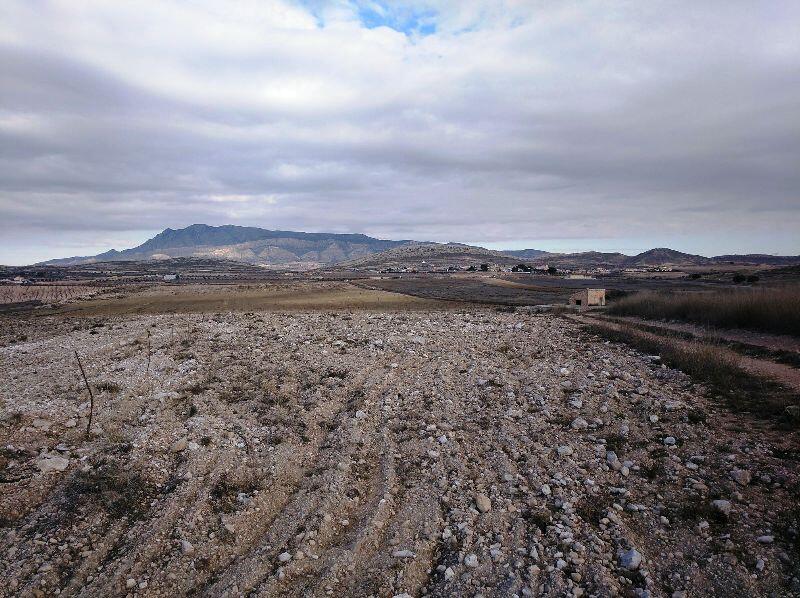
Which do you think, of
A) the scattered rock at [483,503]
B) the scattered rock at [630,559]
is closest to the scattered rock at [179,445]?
the scattered rock at [483,503]

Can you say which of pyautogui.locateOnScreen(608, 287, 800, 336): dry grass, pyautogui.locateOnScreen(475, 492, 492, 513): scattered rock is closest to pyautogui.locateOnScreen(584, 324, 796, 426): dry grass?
pyautogui.locateOnScreen(608, 287, 800, 336): dry grass

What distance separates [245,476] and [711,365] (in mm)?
12036

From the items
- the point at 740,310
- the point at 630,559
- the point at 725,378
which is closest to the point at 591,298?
the point at 740,310

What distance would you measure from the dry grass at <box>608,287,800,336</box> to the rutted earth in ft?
26.6

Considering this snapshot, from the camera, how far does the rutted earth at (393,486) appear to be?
18.3 feet

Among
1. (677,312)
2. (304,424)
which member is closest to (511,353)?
(304,424)

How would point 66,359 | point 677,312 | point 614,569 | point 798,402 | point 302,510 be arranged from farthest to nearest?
point 677,312 → point 66,359 → point 798,402 → point 302,510 → point 614,569

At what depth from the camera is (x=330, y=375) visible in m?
13.9

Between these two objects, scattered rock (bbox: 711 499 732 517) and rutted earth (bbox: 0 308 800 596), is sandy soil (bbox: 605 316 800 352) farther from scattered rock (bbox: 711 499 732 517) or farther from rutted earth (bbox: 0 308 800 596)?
scattered rock (bbox: 711 499 732 517)

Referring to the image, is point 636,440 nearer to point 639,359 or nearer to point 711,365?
point 711,365

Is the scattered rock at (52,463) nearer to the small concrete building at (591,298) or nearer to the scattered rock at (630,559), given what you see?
the scattered rock at (630,559)

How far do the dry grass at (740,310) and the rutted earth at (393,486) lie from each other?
8.10 metres

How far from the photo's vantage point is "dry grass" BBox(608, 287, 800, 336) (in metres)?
17.6

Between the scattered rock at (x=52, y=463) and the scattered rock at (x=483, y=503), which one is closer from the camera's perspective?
the scattered rock at (x=483, y=503)
